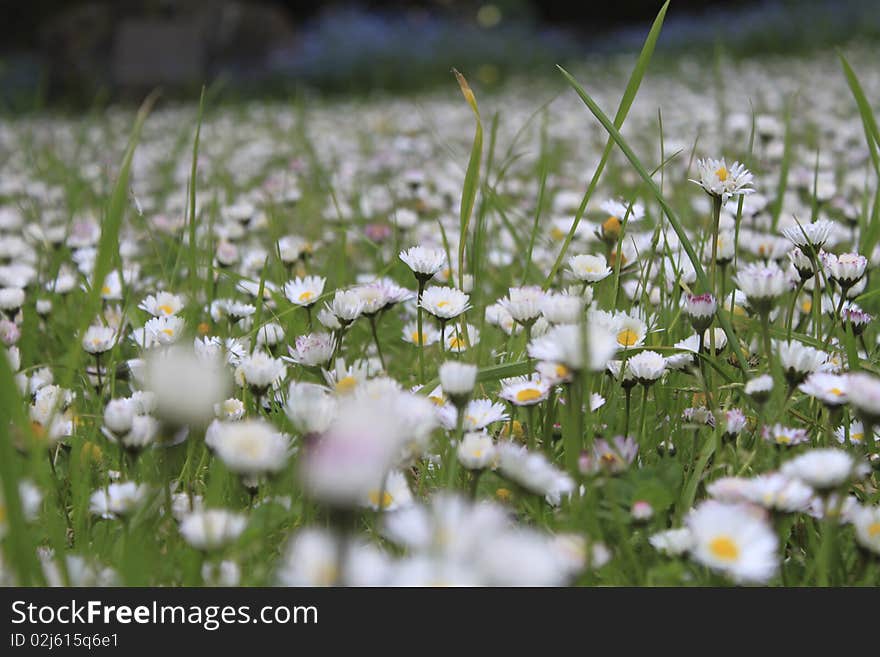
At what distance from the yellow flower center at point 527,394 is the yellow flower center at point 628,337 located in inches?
8.2

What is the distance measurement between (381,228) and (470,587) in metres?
1.85


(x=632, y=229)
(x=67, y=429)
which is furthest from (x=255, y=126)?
(x=67, y=429)

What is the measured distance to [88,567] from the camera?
0.85 metres

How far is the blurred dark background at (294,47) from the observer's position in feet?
30.4

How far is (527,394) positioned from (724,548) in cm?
38

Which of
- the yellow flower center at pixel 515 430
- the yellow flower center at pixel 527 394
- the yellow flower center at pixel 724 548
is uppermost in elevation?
the yellow flower center at pixel 515 430

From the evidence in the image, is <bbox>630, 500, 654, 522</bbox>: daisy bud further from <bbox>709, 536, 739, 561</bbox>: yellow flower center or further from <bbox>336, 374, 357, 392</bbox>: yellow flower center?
<bbox>336, 374, 357, 392</bbox>: yellow flower center

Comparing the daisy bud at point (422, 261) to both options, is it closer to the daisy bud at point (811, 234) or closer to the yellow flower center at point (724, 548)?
the daisy bud at point (811, 234)

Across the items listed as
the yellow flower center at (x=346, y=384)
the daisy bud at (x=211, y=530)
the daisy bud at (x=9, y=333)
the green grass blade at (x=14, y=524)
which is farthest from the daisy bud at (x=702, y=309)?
Answer: the daisy bud at (x=9, y=333)

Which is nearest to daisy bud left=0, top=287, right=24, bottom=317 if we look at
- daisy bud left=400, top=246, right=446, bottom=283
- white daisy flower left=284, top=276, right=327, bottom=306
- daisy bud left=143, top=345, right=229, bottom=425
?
white daisy flower left=284, top=276, right=327, bottom=306

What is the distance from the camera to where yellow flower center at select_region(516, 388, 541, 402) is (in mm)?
1095

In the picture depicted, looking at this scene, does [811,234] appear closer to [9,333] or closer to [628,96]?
[628,96]

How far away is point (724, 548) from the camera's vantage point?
768mm

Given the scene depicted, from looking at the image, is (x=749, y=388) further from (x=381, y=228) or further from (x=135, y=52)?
(x=135, y=52)
